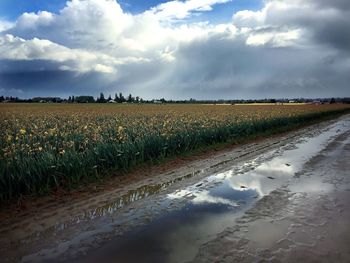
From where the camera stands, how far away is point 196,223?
5867 millimetres

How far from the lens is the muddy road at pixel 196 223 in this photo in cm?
468

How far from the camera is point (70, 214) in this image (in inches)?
256

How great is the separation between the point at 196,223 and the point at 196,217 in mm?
329

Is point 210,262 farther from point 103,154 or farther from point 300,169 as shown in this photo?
point 300,169

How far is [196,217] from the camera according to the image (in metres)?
6.20

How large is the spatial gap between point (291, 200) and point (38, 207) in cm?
516

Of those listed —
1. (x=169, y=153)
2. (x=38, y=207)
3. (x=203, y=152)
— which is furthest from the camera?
(x=203, y=152)

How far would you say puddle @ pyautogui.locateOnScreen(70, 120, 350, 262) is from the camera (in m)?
4.71

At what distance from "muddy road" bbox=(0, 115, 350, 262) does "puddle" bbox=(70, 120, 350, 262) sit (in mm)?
14

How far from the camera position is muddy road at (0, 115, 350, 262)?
4.68 m

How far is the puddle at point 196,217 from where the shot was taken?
185 inches

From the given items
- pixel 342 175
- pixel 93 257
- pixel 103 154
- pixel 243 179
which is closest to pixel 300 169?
pixel 342 175

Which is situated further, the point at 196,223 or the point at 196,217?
the point at 196,217

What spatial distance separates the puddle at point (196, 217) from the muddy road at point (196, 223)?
0.05 feet
